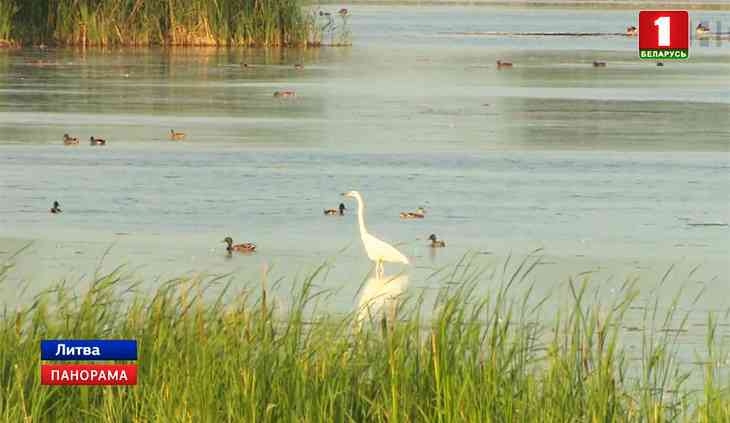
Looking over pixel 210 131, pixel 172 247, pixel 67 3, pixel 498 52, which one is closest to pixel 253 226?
pixel 172 247

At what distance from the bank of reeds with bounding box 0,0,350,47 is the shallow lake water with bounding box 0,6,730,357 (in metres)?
2.45

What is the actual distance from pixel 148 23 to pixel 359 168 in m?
24.3

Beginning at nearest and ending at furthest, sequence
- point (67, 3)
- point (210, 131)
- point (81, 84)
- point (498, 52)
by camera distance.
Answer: point (210, 131) < point (81, 84) < point (67, 3) < point (498, 52)

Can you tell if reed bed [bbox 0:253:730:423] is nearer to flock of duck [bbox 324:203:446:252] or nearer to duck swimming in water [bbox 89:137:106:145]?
flock of duck [bbox 324:203:446:252]

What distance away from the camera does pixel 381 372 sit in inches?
280

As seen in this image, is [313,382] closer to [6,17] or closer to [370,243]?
[370,243]

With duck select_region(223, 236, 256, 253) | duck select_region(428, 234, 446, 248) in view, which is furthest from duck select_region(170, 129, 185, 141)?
duck select_region(223, 236, 256, 253)

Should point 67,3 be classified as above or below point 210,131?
above

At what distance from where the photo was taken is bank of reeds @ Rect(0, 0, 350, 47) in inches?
1690

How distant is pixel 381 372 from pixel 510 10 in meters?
86.7

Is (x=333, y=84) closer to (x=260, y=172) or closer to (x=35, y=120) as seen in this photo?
(x=35, y=120)

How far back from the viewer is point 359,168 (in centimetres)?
1977

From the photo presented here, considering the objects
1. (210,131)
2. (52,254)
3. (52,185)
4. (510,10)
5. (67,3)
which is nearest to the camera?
(52,254)

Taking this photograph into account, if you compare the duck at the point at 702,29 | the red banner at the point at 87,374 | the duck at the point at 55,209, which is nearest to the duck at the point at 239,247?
the duck at the point at 55,209
